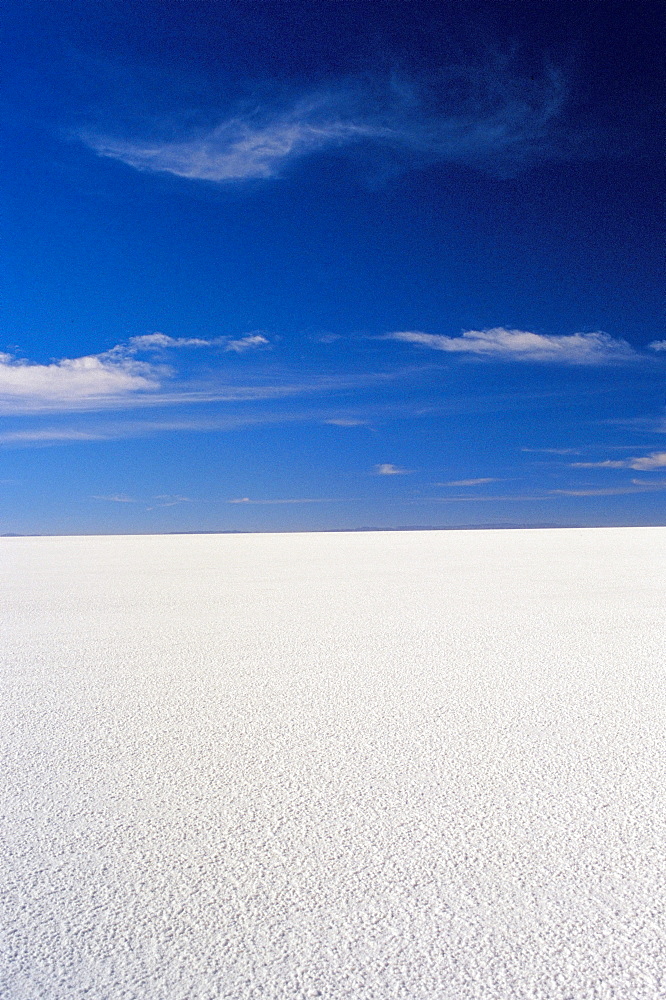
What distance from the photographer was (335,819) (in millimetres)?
2201

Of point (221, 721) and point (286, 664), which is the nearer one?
point (221, 721)

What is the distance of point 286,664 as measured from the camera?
14.4 feet

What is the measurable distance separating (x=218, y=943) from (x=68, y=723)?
1.93 metres

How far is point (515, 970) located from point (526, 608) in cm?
543

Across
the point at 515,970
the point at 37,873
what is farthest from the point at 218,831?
the point at 515,970

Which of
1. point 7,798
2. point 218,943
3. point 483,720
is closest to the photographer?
point 218,943

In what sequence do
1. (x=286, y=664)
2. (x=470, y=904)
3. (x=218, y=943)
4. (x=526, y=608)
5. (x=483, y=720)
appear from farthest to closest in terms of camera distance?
(x=526, y=608), (x=286, y=664), (x=483, y=720), (x=470, y=904), (x=218, y=943)

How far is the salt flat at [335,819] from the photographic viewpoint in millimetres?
1523

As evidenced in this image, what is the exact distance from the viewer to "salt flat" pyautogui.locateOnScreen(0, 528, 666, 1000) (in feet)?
5.00

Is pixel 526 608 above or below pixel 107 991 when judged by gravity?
above

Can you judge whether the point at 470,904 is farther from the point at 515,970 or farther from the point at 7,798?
the point at 7,798

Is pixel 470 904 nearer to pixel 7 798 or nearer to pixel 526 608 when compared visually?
pixel 7 798

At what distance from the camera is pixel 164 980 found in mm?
1473

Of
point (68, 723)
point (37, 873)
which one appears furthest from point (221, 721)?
point (37, 873)
